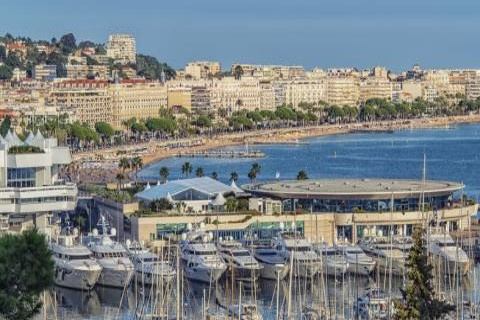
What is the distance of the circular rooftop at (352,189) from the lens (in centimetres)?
3419

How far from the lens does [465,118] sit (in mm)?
120312

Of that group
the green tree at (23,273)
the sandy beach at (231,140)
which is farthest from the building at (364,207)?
the sandy beach at (231,140)

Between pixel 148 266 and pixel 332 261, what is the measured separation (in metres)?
3.22

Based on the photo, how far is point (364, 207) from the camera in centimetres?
3422

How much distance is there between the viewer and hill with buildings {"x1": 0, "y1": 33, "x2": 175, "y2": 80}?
118 metres

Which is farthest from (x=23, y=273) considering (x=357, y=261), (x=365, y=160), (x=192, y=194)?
→ (x=365, y=160)

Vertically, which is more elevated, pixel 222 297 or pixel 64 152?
pixel 64 152

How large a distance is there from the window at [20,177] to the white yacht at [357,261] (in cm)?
579

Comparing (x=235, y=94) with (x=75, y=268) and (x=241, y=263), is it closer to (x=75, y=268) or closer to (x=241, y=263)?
(x=241, y=263)

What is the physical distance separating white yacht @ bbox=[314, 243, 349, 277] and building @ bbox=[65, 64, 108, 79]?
89.3 metres

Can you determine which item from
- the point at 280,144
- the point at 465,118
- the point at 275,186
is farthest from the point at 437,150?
the point at 275,186

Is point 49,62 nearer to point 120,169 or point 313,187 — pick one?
point 120,169

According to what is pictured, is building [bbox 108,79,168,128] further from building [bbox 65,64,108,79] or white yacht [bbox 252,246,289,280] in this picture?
white yacht [bbox 252,246,289,280]

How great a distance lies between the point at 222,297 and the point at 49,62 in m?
96.0
